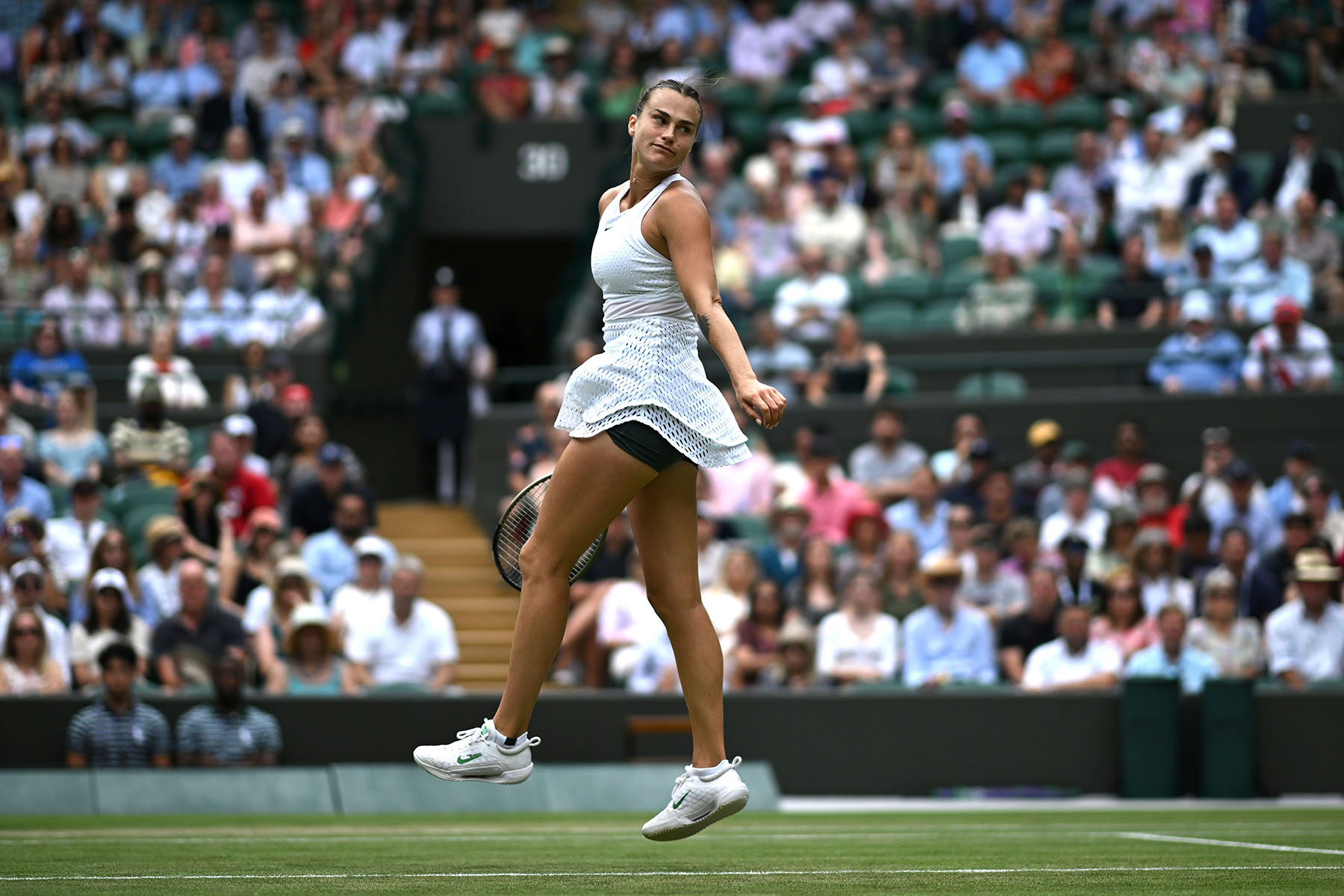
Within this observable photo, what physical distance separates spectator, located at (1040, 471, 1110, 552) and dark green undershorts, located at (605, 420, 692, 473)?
7.90 metres

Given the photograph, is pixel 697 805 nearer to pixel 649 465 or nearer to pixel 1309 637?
pixel 649 465

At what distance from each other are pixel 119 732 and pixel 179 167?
9.35 metres

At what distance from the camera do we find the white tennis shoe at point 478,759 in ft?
17.6

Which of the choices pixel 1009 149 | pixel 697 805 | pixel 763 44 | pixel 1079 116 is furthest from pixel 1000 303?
pixel 697 805

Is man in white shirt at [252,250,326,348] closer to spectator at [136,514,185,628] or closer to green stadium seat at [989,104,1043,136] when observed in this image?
spectator at [136,514,185,628]

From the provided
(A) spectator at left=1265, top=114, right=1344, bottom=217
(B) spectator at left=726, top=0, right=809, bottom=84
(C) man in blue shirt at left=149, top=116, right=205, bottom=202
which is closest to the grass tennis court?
(A) spectator at left=1265, top=114, right=1344, bottom=217

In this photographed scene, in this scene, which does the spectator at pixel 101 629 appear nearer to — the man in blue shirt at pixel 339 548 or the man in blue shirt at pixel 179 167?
the man in blue shirt at pixel 339 548

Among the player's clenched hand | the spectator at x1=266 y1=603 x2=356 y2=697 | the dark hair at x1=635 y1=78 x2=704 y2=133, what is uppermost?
the dark hair at x1=635 y1=78 x2=704 y2=133

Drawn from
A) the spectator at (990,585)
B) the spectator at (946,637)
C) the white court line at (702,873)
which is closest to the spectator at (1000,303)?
the spectator at (990,585)

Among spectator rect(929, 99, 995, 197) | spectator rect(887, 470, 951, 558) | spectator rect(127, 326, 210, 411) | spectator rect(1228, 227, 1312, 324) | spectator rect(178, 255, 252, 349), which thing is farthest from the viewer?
spectator rect(929, 99, 995, 197)

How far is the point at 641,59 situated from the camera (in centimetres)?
Result: 1969

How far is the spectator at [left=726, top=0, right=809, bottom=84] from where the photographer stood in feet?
65.2

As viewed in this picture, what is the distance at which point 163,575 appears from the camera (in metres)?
11.9

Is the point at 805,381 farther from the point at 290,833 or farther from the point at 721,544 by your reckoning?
the point at 290,833
